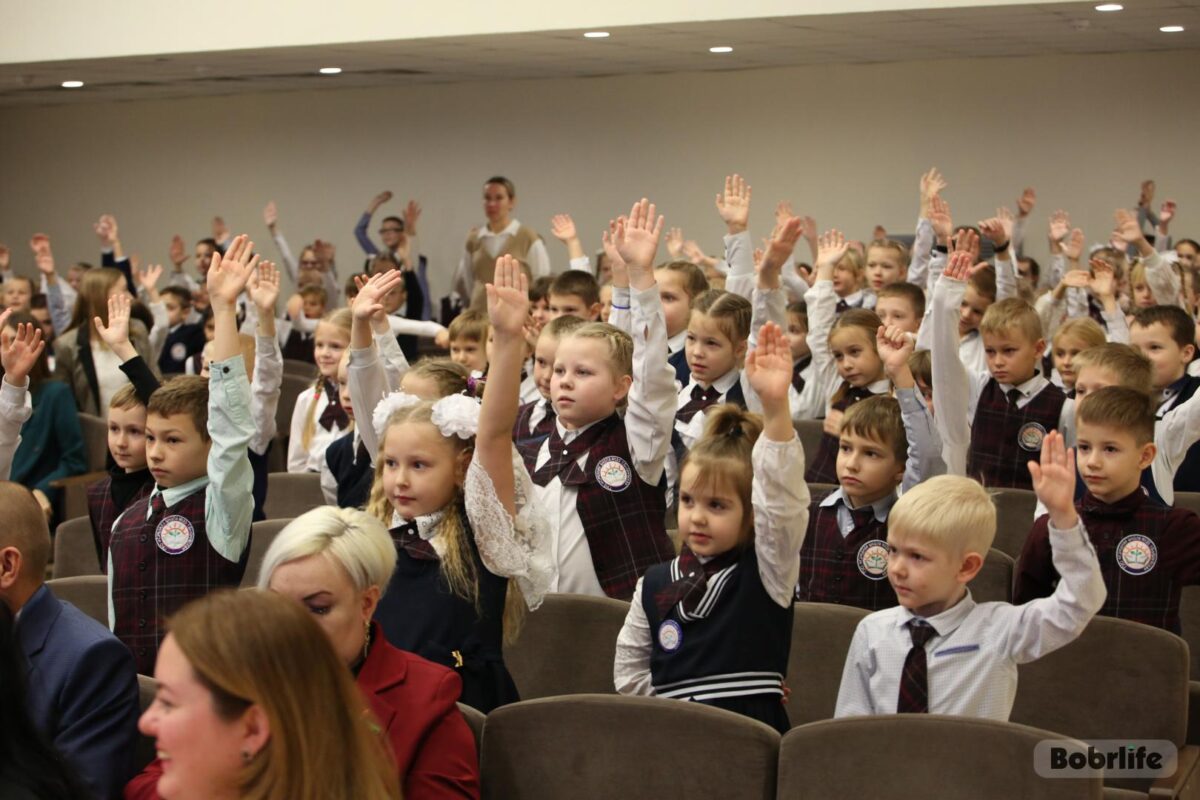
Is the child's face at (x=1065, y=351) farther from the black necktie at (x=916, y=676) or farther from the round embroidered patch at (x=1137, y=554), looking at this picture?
the black necktie at (x=916, y=676)

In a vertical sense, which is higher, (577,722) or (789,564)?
(789,564)

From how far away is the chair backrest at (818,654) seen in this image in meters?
3.11

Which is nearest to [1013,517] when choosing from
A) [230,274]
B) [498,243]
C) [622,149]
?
[230,274]

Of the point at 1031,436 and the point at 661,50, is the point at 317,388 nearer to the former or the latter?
the point at 1031,436

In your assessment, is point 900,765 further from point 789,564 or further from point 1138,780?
point 1138,780

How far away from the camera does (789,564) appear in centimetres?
280

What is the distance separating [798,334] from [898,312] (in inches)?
19.4

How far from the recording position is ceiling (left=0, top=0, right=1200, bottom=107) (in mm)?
8172

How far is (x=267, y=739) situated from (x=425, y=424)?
4.02ft

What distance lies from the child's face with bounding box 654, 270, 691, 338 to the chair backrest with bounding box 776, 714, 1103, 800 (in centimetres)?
296

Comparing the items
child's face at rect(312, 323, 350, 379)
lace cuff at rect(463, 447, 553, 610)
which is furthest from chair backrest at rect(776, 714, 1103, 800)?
child's face at rect(312, 323, 350, 379)

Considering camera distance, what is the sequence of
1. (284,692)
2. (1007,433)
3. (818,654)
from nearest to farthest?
(284,692), (818,654), (1007,433)

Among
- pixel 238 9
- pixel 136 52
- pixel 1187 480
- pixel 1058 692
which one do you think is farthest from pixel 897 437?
pixel 136 52

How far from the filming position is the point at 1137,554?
132 inches
